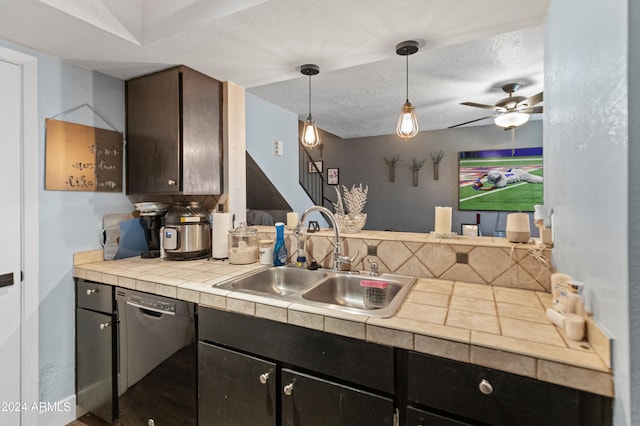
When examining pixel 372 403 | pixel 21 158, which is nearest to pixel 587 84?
pixel 372 403

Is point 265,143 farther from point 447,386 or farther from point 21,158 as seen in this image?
point 447,386

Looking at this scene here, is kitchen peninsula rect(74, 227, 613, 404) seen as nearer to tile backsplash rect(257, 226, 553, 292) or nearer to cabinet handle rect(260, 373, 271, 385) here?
tile backsplash rect(257, 226, 553, 292)

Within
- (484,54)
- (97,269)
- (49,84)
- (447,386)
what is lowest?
(447,386)

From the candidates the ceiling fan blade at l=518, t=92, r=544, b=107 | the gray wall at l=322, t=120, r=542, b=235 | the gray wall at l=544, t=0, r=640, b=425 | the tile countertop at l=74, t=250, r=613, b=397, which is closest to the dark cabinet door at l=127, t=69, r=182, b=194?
the tile countertop at l=74, t=250, r=613, b=397

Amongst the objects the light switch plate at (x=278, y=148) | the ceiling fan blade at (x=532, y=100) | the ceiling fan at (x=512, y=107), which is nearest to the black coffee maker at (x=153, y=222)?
the light switch plate at (x=278, y=148)

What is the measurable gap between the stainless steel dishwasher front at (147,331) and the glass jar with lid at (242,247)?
488mm

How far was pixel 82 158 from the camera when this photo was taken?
1.85m

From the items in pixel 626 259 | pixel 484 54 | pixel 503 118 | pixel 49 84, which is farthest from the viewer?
pixel 503 118

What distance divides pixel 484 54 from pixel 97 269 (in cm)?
315

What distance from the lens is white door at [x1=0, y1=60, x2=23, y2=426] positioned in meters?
1.55

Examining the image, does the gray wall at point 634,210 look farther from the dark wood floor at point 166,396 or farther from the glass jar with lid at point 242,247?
the glass jar with lid at point 242,247

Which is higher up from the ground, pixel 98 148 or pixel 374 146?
pixel 374 146

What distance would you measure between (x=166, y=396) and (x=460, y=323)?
1403mm

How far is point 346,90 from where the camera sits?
10.5 ft
